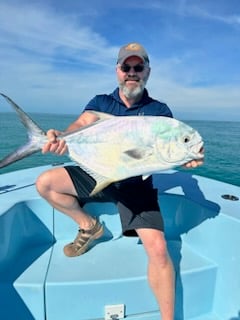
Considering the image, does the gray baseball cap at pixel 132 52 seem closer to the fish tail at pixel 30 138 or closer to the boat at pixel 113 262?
the fish tail at pixel 30 138

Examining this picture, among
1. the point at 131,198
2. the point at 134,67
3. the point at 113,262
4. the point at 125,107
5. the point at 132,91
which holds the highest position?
the point at 134,67

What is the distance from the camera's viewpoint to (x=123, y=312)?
1.77 metres

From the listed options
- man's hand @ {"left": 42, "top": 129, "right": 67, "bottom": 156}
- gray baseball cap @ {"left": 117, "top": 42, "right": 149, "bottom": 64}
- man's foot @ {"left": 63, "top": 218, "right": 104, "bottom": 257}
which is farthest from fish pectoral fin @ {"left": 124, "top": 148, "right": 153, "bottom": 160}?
man's foot @ {"left": 63, "top": 218, "right": 104, "bottom": 257}

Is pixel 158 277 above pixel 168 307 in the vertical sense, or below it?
above

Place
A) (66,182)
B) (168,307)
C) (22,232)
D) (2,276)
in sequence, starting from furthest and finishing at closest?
(22,232), (66,182), (2,276), (168,307)

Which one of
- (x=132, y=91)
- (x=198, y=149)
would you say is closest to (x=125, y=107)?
(x=132, y=91)

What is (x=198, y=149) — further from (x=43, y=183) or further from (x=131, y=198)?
(x=43, y=183)

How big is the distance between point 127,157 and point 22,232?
1.20 meters

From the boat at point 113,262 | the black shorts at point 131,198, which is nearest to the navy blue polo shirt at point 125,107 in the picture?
the black shorts at point 131,198

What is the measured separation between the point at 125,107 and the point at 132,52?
343 millimetres

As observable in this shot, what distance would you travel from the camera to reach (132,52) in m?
1.89

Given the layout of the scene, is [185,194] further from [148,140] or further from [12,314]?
[12,314]

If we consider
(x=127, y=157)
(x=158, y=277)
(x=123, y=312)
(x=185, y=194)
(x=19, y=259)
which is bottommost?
(x=123, y=312)

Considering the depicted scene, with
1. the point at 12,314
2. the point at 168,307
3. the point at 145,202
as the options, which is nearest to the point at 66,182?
the point at 145,202
